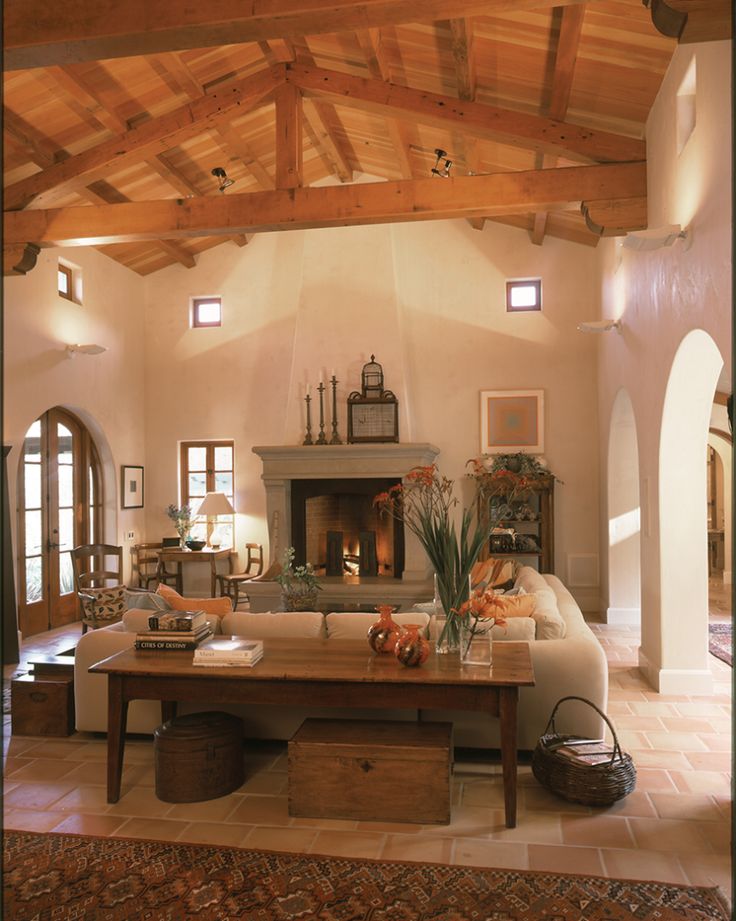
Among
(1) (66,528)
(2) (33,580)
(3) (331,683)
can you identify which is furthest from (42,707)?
(1) (66,528)

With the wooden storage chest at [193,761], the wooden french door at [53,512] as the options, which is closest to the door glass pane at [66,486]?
the wooden french door at [53,512]

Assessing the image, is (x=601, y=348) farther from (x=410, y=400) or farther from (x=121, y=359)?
(x=121, y=359)

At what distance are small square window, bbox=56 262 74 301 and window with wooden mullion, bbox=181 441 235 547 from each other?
7.94ft

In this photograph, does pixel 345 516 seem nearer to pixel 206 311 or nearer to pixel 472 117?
pixel 206 311

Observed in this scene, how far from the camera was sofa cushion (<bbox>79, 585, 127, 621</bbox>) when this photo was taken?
21.1ft

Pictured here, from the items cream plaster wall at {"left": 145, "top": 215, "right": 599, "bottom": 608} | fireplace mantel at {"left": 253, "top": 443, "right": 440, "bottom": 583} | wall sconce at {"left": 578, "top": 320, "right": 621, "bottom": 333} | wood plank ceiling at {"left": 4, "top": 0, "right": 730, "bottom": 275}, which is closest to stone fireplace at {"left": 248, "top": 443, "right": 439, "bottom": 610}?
fireplace mantel at {"left": 253, "top": 443, "right": 440, "bottom": 583}

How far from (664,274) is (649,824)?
3.33 meters

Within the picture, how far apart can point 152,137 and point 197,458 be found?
4648 mm

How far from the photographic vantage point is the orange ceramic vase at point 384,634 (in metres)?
3.85

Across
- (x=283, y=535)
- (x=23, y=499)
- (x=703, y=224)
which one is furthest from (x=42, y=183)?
(x=703, y=224)

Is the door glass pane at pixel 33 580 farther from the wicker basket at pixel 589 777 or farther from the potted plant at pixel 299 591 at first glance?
the wicker basket at pixel 589 777

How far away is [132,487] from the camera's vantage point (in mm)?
9648

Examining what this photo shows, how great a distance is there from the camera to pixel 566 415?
30.0 feet

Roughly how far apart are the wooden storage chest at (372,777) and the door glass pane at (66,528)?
18.9 feet
